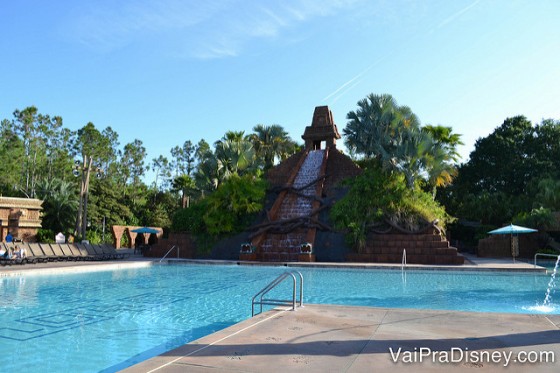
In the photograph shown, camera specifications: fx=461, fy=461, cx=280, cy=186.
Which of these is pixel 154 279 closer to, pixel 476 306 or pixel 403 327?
pixel 476 306

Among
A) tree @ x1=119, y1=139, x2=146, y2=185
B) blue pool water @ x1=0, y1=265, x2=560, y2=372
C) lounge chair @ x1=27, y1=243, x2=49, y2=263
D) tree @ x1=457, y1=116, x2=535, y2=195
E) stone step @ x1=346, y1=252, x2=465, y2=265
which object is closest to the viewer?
blue pool water @ x1=0, y1=265, x2=560, y2=372

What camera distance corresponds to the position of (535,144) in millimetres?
33281

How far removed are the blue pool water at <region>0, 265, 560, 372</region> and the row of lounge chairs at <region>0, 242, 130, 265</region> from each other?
3.50 meters

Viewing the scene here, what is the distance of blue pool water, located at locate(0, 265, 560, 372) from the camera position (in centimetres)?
611

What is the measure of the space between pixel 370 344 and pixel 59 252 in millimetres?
19435

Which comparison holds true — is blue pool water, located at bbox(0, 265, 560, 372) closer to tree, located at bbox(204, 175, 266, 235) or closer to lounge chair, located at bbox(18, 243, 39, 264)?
lounge chair, located at bbox(18, 243, 39, 264)

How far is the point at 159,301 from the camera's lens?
401 inches

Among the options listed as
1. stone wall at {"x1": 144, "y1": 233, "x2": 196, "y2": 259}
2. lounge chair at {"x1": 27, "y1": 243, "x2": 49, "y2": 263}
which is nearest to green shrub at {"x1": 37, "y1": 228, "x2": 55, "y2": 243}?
lounge chair at {"x1": 27, "y1": 243, "x2": 49, "y2": 263}

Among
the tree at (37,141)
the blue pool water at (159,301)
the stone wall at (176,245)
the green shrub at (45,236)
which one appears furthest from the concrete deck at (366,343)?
the tree at (37,141)

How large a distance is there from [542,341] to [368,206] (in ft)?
55.4

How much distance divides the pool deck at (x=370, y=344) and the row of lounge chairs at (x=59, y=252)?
14.7m

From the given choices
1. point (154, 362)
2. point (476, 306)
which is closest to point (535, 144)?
point (476, 306)

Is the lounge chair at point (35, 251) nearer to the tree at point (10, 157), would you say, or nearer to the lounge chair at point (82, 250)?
the lounge chair at point (82, 250)

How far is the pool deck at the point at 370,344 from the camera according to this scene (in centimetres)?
402
